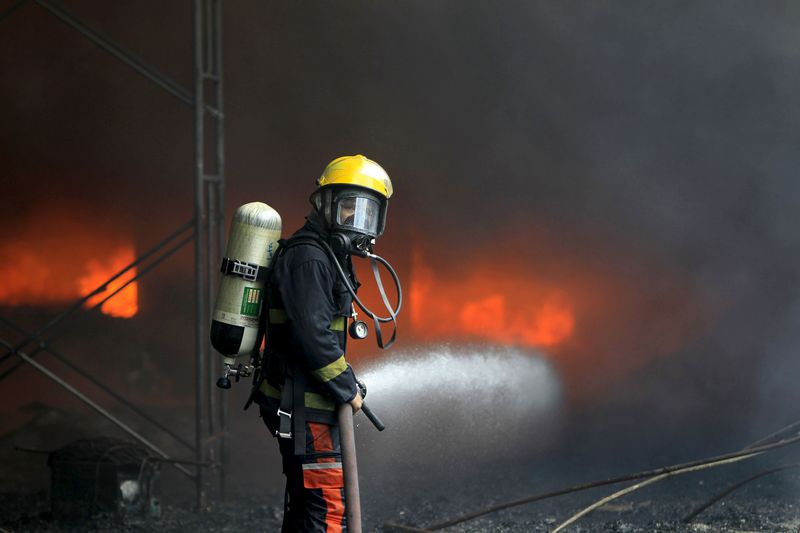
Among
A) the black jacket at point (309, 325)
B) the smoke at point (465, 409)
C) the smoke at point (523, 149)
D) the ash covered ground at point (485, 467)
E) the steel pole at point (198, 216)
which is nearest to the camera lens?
the black jacket at point (309, 325)

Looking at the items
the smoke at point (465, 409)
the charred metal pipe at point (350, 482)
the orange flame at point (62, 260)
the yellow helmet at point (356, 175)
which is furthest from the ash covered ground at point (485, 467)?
the yellow helmet at point (356, 175)

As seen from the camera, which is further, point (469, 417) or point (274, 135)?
point (274, 135)

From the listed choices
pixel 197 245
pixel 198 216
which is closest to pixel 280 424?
pixel 197 245

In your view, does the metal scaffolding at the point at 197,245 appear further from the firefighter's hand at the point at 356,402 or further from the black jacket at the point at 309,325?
the firefighter's hand at the point at 356,402

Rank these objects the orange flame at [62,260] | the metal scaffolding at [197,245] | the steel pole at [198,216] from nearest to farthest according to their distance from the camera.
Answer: the metal scaffolding at [197,245] → the steel pole at [198,216] → the orange flame at [62,260]

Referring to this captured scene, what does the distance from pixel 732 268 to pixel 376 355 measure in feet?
13.5

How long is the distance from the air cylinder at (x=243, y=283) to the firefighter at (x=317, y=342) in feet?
0.28

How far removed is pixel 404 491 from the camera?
7695 mm

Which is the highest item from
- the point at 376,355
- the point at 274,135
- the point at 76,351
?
the point at 274,135

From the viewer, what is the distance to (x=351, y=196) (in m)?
4.02

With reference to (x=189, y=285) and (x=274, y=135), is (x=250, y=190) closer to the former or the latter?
(x=274, y=135)

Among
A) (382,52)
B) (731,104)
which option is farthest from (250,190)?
(731,104)

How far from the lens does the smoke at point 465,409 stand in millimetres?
8773

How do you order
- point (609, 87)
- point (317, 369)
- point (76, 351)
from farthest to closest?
1. point (76, 351)
2. point (609, 87)
3. point (317, 369)
